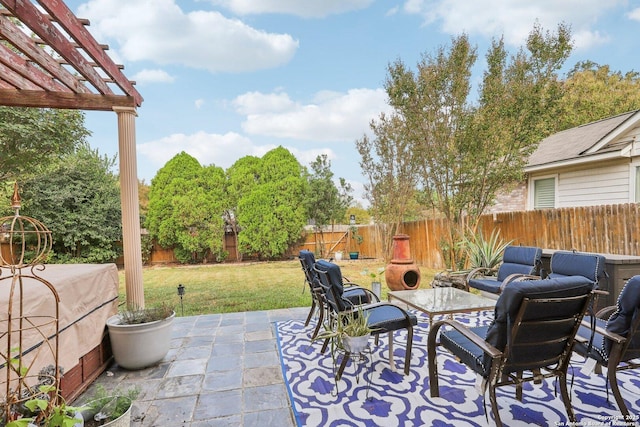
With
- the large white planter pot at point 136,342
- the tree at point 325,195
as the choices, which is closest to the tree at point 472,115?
the tree at point 325,195

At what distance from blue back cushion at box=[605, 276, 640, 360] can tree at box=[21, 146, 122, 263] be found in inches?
431

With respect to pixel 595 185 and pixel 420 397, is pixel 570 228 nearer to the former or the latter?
pixel 595 185

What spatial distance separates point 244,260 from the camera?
12.0 metres

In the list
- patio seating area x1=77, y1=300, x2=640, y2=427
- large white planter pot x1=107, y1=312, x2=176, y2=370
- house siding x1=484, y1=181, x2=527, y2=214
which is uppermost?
house siding x1=484, y1=181, x2=527, y2=214

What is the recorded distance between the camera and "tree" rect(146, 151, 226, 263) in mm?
11008

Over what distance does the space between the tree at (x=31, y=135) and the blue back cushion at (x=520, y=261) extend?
738 cm

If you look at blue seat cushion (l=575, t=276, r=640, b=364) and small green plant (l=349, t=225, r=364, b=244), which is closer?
blue seat cushion (l=575, t=276, r=640, b=364)

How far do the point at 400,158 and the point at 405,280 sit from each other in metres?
3.78

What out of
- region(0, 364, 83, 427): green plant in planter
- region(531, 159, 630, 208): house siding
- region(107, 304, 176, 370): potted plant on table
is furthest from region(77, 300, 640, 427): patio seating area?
region(531, 159, 630, 208): house siding

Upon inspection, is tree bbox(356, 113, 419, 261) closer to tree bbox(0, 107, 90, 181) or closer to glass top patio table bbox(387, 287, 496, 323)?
glass top patio table bbox(387, 287, 496, 323)

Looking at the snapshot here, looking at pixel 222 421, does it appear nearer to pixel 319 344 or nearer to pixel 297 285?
pixel 319 344

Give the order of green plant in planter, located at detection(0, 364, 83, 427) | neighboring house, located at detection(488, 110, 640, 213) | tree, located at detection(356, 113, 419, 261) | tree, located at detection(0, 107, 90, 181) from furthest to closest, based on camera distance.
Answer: tree, located at detection(356, 113, 419, 261), neighboring house, located at detection(488, 110, 640, 213), tree, located at detection(0, 107, 90, 181), green plant in planter, located at detection(0, 364, 83, 427)

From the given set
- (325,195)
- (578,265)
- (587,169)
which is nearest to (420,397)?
(578,265)

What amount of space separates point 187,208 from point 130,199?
7.77 m
